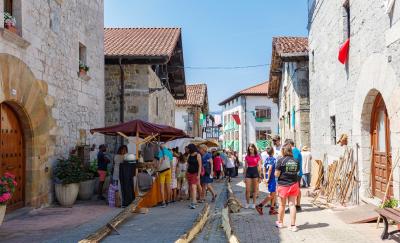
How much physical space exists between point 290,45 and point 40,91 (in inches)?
487

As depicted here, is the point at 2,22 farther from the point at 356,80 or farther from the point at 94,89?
the point at 356,80

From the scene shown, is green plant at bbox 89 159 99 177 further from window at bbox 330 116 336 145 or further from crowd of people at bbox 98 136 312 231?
window at bbox 330 116 336 145

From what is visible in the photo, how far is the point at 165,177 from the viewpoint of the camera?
10758 mm

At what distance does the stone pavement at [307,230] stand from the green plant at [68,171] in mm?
3741

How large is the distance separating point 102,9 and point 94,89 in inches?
112

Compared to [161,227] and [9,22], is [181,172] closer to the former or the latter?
[161,227]

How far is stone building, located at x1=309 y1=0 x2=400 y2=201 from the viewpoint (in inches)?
278

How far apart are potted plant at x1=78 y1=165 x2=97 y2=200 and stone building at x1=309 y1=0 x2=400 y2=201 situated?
603 cm

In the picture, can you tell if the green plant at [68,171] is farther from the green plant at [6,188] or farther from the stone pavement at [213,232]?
the green plant at [6,188]

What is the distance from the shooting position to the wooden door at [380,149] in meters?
8.00

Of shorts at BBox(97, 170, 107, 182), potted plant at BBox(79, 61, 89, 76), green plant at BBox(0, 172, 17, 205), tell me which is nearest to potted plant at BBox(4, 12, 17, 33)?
green plant at BBox(0, 172, 17, 205)

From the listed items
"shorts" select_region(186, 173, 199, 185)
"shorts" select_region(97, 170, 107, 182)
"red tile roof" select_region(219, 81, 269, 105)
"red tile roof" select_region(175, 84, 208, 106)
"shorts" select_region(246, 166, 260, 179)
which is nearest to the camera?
"shorts" select_region(246, 166, 260, 179)

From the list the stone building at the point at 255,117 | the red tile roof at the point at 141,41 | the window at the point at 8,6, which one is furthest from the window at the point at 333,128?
the stone building at the point at 255,117

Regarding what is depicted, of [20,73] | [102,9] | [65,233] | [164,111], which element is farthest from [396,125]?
[164,111]
